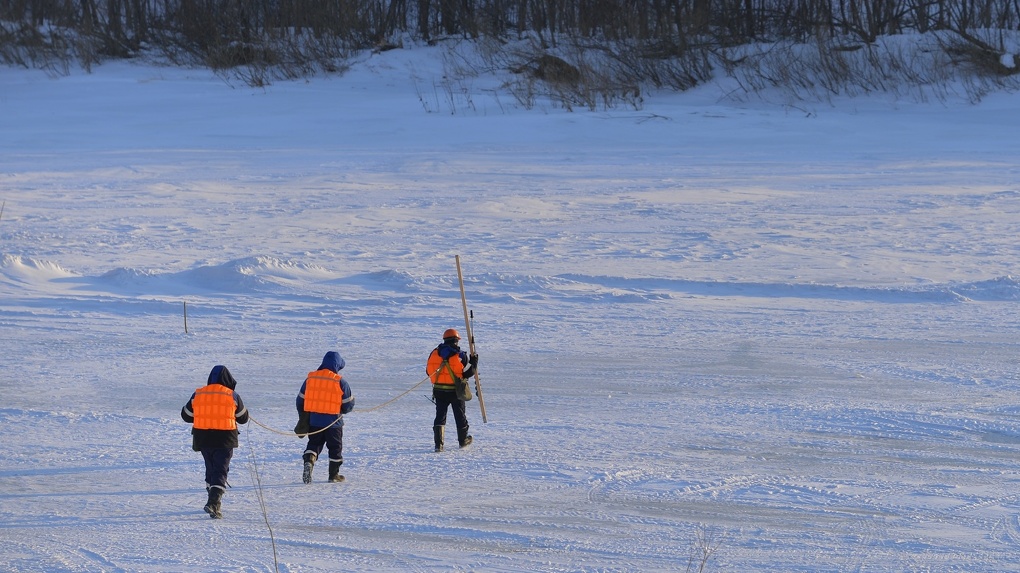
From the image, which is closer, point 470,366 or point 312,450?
point 312,450

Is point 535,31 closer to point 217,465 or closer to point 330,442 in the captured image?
point 330,442

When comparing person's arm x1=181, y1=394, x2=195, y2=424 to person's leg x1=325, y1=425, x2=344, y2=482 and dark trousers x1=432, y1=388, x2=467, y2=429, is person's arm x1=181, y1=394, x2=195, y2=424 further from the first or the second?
dark trousers x1=432, y1=388, x2=467, y2=429

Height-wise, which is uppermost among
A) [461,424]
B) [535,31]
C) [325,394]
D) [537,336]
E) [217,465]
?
[535,31]

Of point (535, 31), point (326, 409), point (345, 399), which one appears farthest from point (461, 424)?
point (535, 31)

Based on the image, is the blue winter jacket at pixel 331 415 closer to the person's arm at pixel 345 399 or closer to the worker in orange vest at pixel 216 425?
the person's arm at pixel 345 399

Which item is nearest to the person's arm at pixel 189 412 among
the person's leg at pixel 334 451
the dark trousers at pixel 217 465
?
the dark trousers at pixel 217 465

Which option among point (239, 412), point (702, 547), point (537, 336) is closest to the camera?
point (702, 547)

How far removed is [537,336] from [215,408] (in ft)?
17.1

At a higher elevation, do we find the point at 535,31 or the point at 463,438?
the point at 535,31

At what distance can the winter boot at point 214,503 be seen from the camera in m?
6.84

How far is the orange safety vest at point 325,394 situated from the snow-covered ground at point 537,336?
528mm

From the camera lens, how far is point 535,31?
37.9 metres

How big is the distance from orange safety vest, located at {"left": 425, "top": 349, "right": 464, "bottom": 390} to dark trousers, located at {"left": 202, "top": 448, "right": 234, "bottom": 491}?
174 centimetres

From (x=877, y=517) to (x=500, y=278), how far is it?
772 centimetres
